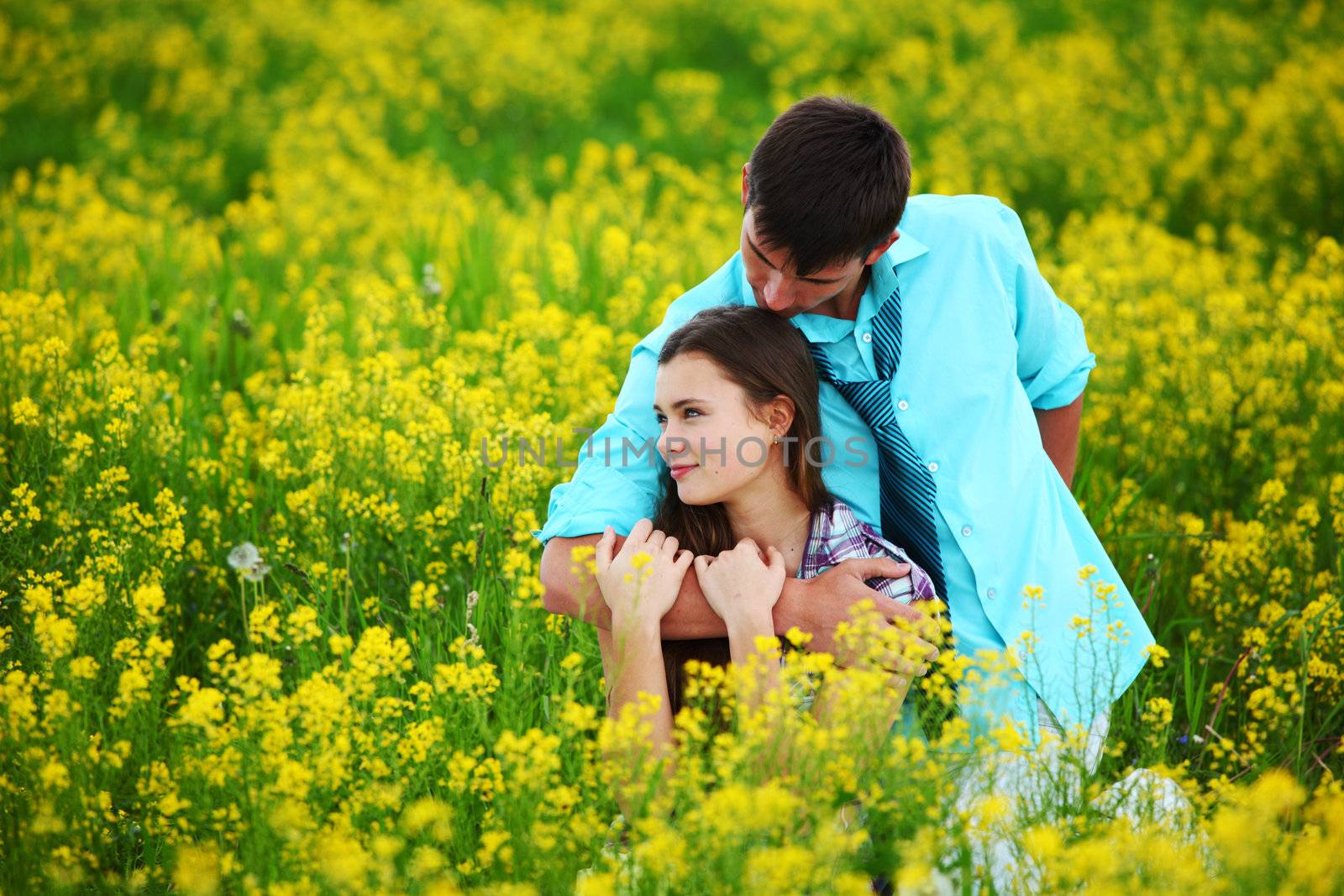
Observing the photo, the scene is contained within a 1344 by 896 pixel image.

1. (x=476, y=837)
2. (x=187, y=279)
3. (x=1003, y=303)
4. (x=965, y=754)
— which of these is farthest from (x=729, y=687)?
(x=187, y=279)

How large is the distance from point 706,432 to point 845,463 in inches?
18.0

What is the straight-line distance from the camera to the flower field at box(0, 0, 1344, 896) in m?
2.31

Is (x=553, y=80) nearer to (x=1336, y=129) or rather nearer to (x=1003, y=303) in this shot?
(x=1336, y=129)

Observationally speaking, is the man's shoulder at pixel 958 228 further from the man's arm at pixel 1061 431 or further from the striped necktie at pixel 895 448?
the man's arm at pixel 1061 431

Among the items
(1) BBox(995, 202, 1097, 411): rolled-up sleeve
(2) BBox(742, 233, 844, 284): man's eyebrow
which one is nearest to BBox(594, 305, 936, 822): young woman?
(2) BBox(742, 233, 844, 284): man's eyebrow

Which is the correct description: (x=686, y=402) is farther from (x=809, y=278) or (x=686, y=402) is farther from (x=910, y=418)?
(x=910, y=418)

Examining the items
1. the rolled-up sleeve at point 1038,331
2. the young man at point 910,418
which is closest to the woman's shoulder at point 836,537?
the young man at point 910,418

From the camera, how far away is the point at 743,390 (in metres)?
2.86

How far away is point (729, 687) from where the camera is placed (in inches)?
97.2

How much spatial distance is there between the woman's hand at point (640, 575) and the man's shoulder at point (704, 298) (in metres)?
0.58

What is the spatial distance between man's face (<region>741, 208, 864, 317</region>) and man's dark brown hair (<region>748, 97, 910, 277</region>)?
0.02 metres

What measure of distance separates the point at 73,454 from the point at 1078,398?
9.72ft

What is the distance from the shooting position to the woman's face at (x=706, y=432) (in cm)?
284

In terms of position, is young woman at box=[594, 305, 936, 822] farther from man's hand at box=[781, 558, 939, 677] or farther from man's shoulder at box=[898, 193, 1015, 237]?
man's shoulder at box=[898, 193, 1015, 237]
